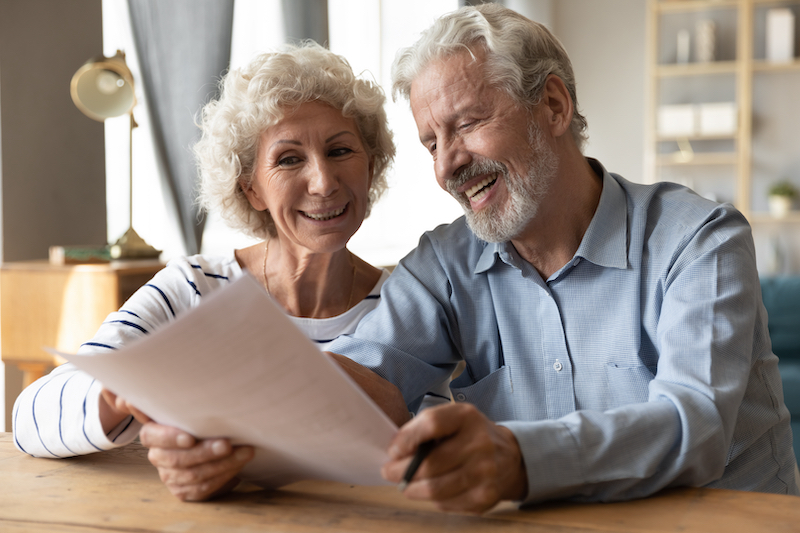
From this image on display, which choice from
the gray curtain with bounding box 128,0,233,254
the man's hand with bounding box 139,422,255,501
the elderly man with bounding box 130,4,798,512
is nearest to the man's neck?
the elderly man with bounding box 130,4,798,512

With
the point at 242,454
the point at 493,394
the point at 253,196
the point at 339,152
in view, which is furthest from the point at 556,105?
the point at 242,454

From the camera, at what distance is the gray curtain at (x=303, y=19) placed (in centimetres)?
359

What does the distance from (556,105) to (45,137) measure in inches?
82.2

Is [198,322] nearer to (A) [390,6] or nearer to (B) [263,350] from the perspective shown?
(B) [263,350]

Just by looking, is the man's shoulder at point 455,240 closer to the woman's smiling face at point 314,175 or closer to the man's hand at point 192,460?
the woman's smiling face at point 314,175

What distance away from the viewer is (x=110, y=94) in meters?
2.48

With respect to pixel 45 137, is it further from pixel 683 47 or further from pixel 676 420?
pixel 683 47

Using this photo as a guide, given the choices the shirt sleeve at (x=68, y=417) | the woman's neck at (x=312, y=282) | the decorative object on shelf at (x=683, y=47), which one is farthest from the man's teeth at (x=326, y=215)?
the decorative object on shelf at (x=683, y=47)

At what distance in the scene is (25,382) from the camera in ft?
7.96

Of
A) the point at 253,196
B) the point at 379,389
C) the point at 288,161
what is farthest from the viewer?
the point at 253,196

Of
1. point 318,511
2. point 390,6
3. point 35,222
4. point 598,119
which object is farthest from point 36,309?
point 598,119

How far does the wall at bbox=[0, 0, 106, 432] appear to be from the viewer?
2502 mm

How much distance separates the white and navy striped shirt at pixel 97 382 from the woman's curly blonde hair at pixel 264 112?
0.51ft

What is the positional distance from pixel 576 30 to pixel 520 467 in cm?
602
